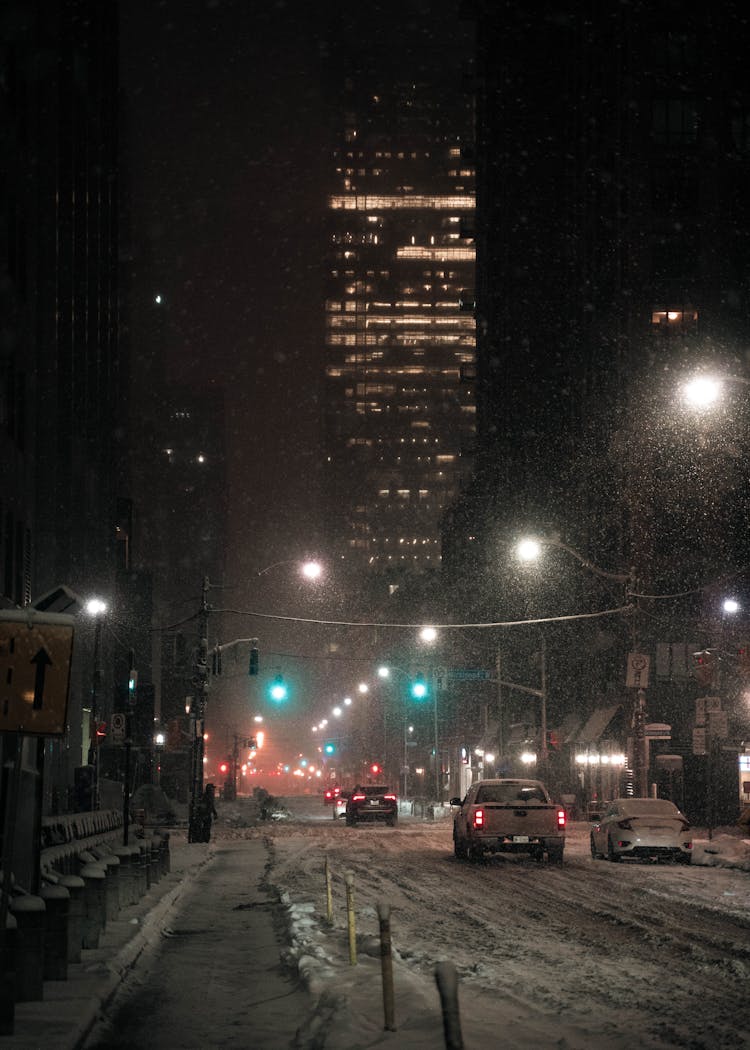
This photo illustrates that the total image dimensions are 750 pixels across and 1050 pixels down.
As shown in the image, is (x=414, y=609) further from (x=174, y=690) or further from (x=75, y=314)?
(x=75, y=314)

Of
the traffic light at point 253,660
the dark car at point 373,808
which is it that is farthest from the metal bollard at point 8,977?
the dark car at point 373,808

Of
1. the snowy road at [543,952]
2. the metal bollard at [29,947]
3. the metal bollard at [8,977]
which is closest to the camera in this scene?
the metal bollard at [8,977]

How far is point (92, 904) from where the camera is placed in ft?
49.5

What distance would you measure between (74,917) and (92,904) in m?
1.40

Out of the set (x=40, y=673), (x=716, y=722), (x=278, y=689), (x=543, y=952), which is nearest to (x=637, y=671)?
(x=716, y=722)

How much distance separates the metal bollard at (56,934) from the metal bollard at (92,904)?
1.94 m

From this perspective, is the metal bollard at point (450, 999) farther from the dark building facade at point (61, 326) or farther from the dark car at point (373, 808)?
the dark car at point (373, 808)

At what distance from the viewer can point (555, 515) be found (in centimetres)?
9150

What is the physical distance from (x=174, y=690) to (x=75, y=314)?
45.0 meters

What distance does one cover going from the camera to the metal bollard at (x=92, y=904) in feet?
49.0

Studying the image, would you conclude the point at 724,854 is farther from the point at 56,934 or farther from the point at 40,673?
the point at 40,673

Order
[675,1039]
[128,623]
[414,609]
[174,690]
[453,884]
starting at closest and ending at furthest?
[675,1039] < [453,884] < [128,623] < [174,690] < [414,609]

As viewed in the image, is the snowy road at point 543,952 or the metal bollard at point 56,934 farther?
the metal bollard at point 56,934

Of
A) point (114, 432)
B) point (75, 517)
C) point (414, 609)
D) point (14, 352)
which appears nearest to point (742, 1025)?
point (14, 352)
